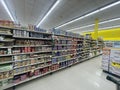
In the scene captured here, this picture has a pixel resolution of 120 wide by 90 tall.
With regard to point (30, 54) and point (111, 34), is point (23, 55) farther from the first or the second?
point (111, 34)

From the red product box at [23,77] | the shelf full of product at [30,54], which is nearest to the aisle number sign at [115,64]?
the shelf full of product at [30,54]

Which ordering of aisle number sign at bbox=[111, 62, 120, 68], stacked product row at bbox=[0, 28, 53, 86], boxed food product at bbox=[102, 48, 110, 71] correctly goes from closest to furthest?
stacked product row at bbox=[0, 28, 53, 86], aisle number sign at bbox=[111, 62, 120, 68], boxed food product at bbox=[102, 48, 110, 71]

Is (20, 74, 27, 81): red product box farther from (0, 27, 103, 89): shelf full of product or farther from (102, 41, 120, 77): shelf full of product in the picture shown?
(102, 41, 120, 77): shelf full of product

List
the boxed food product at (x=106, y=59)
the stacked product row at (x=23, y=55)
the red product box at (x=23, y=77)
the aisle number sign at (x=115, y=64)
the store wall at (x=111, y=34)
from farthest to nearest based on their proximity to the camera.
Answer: the store wall at (x=111, y=34) → the boxed food product at (x=106, y=59) → the aisle number sign at (x=115, y=64) → the red product box at (x=23, y=77) → the stacked product row at (x=23, y=55)

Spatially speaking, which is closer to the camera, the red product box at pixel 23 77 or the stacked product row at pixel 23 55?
the stacked product row at pixel 23 55

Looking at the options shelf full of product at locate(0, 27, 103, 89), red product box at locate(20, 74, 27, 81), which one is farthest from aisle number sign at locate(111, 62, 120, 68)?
red product box at locate(20, 74, 27, 81)

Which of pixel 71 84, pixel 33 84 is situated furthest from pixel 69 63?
pixel 33 84

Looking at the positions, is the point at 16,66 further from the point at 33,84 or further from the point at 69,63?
the point at 69,63

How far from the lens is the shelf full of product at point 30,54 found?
108 inches

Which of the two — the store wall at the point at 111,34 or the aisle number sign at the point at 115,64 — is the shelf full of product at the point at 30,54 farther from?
the store wall at the point at 111,34

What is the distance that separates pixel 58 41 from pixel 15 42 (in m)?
2.14

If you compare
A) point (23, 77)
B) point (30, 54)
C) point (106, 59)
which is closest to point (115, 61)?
point (106, 59)

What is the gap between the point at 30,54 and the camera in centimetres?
344

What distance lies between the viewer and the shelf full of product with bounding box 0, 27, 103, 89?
8.98 feet
